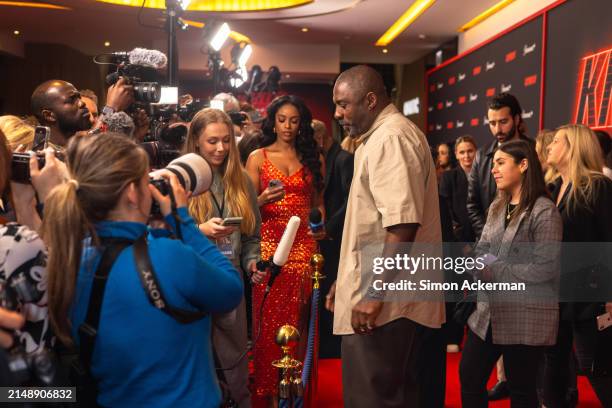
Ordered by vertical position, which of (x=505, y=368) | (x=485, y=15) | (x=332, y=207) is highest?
(x=485, y=15)

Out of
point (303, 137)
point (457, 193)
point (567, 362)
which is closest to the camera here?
point (567, 362)

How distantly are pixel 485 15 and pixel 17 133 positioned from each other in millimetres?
7762

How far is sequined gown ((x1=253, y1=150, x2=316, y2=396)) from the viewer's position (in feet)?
11.3

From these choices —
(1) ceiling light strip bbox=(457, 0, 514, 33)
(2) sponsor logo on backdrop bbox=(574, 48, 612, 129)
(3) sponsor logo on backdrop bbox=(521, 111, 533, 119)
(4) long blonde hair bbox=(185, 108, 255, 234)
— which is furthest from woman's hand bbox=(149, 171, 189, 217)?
(1) ceiling light strip bbox=(457, 0, 514, 33)

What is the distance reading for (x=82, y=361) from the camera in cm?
147

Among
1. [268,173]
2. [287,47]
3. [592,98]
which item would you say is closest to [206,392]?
[268,173]

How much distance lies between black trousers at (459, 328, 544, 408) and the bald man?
1941mm

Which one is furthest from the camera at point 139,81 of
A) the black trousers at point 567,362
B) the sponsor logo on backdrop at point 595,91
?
the sponsor logo on backdrop at point 595,91

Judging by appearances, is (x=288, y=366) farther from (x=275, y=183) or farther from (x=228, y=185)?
(x=275, y=183)

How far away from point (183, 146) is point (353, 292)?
1.12 meters

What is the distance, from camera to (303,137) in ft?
12.6

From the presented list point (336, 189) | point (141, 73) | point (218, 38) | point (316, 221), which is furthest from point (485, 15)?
point (141, 73)

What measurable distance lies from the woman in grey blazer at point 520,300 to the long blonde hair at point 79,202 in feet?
5.72

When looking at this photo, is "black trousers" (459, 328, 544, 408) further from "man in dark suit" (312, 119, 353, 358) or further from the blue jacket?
the blue jacket
